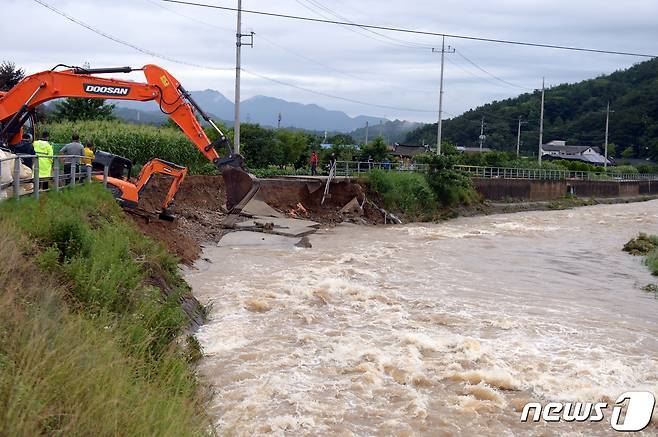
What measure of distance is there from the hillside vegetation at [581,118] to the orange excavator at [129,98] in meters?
121

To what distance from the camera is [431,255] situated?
23.9 m

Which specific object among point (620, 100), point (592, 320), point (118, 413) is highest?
point (620, 100)

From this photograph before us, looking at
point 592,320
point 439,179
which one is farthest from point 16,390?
point 439,179

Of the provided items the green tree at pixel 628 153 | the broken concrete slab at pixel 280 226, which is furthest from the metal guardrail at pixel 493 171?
the green tree at pixel 628 153

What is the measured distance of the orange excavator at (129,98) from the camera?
52.7 ft

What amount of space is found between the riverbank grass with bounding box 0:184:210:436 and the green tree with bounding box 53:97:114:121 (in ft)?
111

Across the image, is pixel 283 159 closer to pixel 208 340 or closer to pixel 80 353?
pixel 208 340

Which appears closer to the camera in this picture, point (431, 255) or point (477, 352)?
→ point (477, 352)

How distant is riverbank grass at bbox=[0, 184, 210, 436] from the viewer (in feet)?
16.4

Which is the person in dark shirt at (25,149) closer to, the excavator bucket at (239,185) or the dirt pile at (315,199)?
the excavator bucket at (239,185)

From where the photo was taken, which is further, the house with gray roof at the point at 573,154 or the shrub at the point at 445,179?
the house with gray roof at the point at 573,154

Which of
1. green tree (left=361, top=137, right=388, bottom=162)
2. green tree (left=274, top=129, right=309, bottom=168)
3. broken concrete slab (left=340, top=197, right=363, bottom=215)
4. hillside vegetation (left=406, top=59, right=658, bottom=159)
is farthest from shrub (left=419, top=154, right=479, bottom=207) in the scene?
hillside vegetation (left=406, top=59, right=658, bottom=159)

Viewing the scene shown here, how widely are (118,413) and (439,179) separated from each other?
38.1 metres

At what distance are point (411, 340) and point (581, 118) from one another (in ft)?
489
